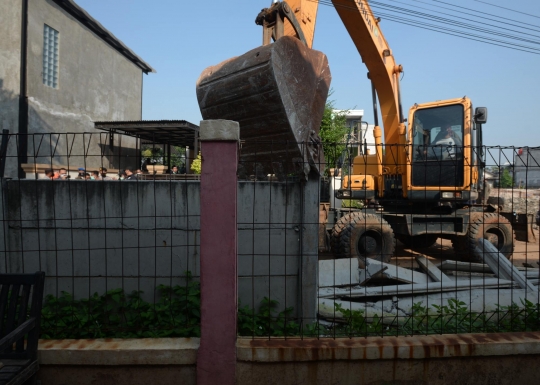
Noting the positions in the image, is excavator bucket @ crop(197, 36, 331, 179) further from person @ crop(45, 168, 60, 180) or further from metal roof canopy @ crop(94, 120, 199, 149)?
metal roof canopy @ crop(94, 120, 199, 149)

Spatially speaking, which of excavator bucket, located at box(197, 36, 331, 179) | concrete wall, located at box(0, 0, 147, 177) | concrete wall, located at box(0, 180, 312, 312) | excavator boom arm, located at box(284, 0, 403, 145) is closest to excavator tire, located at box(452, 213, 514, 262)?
excavator boom arm, located at box(284, 0, 403, 145)

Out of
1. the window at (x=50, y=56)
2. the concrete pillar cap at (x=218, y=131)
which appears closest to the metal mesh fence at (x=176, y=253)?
the concrete pillar cap at (x=218, y=131)

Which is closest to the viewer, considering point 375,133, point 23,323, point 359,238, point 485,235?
point 23,323

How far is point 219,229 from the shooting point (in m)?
3.12

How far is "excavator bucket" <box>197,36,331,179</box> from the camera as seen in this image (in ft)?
12.8

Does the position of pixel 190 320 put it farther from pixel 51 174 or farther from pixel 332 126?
pixel 332 126

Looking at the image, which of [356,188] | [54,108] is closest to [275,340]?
[356,188]

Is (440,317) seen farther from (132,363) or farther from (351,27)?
(351,27)

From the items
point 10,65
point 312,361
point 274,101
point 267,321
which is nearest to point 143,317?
point 267,321

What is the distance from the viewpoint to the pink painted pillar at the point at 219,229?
3123 mm

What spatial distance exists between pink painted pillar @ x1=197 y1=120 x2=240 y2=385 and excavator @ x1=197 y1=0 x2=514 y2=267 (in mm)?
839

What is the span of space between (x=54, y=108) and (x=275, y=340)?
41.5ft

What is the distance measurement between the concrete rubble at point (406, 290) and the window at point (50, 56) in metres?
11.4

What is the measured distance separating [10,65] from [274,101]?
10549 millimetres
